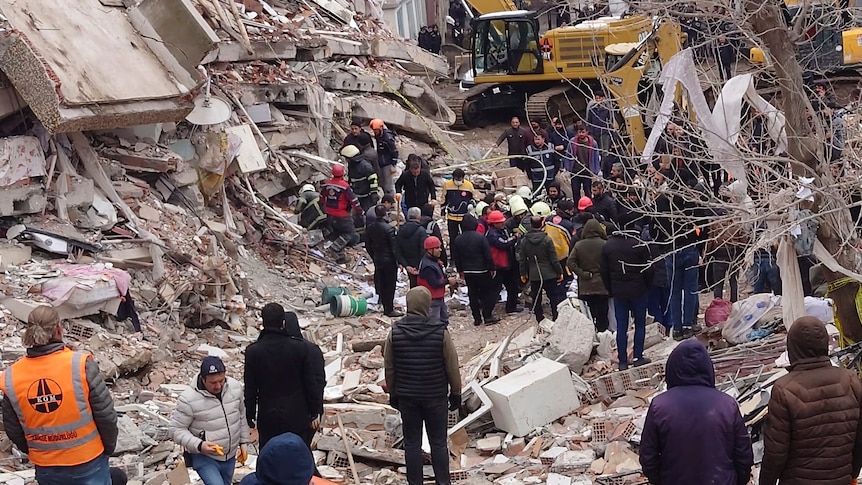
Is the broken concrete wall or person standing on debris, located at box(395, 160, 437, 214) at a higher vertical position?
the broken concrete wall

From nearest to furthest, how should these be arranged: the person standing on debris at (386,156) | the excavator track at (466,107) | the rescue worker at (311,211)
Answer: the rescue worker at (311,211), the person standing on debris at (386,156), the excavator track at (466,107)

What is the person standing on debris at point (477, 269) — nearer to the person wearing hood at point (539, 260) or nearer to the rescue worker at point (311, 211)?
the person wearing hood at point (539, 260)

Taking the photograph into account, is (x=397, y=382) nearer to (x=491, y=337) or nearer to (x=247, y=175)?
(x=491, y=337)

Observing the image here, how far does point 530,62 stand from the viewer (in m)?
22.6

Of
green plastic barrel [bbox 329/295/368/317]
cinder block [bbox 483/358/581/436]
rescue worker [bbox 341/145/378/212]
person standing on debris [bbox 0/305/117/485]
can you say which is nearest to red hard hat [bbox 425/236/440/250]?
green plastic barrel [bbox 329/295/368/317]

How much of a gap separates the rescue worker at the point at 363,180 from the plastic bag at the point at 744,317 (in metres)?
6.58

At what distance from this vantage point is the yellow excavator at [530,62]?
72.0ft

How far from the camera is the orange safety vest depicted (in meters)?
5.97

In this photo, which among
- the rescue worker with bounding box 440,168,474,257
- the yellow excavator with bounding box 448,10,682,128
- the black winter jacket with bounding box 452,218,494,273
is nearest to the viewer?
the black winter jacket with bounding box 452,218,494,273

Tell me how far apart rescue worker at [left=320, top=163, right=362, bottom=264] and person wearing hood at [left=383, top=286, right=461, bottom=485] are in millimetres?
7657

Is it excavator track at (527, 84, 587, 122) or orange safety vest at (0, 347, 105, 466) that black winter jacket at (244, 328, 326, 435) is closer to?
orange safety vest at (0, 347, 105, 466)

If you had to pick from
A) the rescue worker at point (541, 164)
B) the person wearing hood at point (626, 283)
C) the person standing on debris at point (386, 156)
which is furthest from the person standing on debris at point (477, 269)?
the rescue worker at point (541, 164)

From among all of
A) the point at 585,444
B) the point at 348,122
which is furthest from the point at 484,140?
the point at 585,444

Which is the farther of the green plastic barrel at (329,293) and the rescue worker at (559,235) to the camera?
the green plastic barrel at (329,293)
